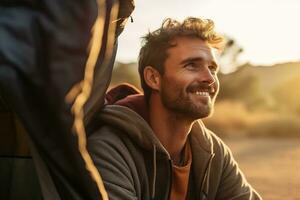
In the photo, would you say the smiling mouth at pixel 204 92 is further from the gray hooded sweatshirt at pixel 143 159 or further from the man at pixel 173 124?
the gray hooded sweatshirt at pixel 143 159

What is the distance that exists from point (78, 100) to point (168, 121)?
1.48ft

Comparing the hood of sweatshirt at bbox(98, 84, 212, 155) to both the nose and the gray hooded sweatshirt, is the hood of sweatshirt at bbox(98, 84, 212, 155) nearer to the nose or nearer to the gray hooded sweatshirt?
the gray hooded sweatshirt

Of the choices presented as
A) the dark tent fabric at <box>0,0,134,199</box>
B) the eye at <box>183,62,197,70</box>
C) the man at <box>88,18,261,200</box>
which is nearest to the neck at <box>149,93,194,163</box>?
the man at <box>88,18,261,200</box>

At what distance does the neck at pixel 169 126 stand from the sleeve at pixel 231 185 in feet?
0.36

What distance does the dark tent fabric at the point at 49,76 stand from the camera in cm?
79

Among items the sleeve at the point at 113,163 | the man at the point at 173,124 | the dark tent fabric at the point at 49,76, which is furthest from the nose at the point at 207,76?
the dark tent fabric at the point at 49,76

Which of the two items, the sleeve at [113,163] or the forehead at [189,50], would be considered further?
the forehead at [189,50]

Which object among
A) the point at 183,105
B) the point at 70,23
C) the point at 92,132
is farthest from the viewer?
the point at 183,105

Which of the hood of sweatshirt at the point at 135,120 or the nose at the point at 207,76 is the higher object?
the nose at the point at 207,76

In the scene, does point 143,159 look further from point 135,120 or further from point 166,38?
point 166,38

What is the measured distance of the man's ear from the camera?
1.28 meters

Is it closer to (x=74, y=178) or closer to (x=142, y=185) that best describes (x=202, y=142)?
(x=142, y=185)

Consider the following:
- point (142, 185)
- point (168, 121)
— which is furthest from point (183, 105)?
point (142, 185)

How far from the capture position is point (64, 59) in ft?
2.64
